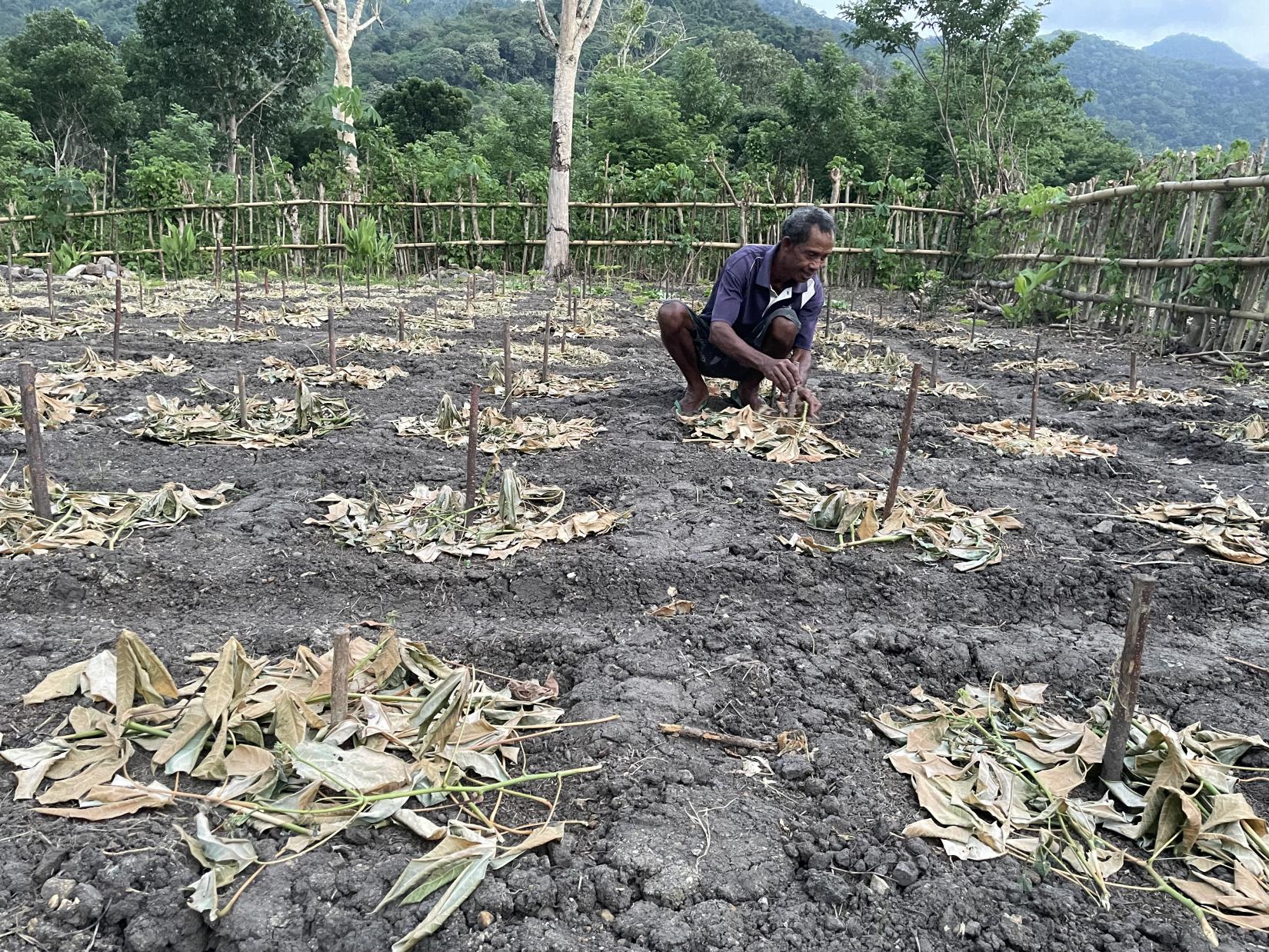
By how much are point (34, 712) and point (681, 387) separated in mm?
3634

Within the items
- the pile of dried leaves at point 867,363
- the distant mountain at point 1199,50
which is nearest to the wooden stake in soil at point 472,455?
the pile of dried leaves at point 867,363

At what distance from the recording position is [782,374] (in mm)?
3623

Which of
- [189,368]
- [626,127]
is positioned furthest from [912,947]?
[626,127]

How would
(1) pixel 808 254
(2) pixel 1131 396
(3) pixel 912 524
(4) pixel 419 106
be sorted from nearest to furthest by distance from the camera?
1. (3) pixel 912 524
2. (1) pixel 808 254
3. (2) pixel 1131 396
4. (4) pixel 419 106

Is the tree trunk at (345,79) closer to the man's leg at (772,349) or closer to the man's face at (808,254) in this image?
the man's leg at (772,349)

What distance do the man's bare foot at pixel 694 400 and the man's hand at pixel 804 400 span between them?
1.56 ft

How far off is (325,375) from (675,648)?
3.29m

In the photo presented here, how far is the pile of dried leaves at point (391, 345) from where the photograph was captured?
5516 millimetres

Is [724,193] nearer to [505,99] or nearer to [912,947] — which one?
[912,947]

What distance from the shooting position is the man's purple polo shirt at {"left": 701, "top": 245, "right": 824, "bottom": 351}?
152 inches

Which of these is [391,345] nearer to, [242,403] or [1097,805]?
[242,403]

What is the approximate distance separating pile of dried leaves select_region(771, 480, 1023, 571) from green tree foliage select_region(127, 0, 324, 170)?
21.4m

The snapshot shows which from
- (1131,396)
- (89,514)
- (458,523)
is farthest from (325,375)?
(1131,396)

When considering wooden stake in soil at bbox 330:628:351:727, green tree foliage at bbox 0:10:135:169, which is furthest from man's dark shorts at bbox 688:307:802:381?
green tree foliage at bbox 0:10:135:169
